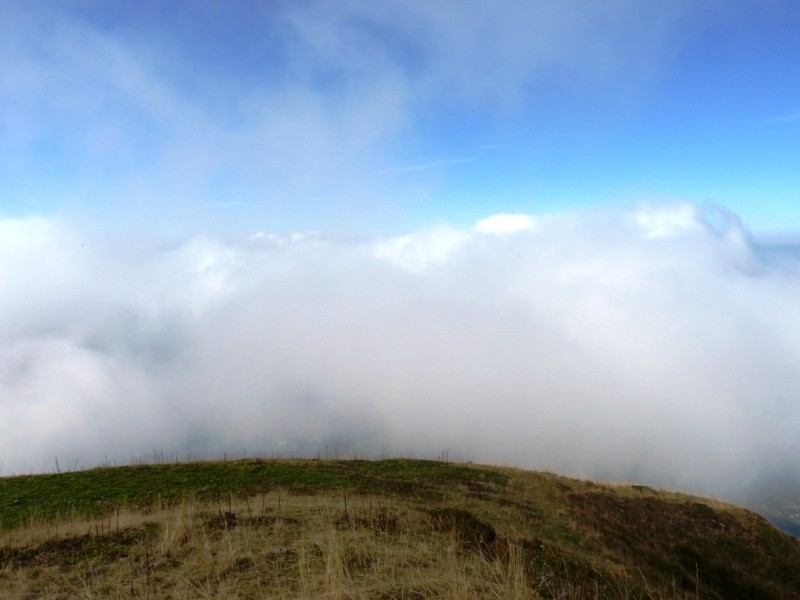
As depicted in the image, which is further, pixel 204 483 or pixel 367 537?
pixel 204 483

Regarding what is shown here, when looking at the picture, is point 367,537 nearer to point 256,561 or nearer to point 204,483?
point 256,561

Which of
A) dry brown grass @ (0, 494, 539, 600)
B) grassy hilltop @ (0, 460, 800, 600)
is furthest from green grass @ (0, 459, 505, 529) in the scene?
dry brown grass @ (0, 494, 539, 600)

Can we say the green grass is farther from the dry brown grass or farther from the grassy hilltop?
the dry brown grass

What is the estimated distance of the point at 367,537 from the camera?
926 centimetres

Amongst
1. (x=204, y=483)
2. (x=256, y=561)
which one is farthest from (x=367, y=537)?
(x=204, y=483)

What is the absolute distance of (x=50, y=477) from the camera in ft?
69.5

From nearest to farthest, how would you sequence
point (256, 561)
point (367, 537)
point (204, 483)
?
point (256, 561), point (367, 537), point (204, 483)

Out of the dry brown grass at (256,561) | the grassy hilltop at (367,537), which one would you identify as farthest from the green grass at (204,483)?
the dry brown grass at (256,561)

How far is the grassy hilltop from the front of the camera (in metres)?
7.10

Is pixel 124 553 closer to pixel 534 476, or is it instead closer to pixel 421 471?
pixel 421 471

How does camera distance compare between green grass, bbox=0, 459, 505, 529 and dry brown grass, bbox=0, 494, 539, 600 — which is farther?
green grass, bbox=0, 459, 505, 529

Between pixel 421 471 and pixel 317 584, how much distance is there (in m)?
19.0

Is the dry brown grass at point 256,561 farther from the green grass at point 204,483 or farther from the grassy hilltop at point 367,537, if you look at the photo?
the green grass at point 204,483

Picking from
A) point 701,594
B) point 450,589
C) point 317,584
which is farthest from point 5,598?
point 701,594
